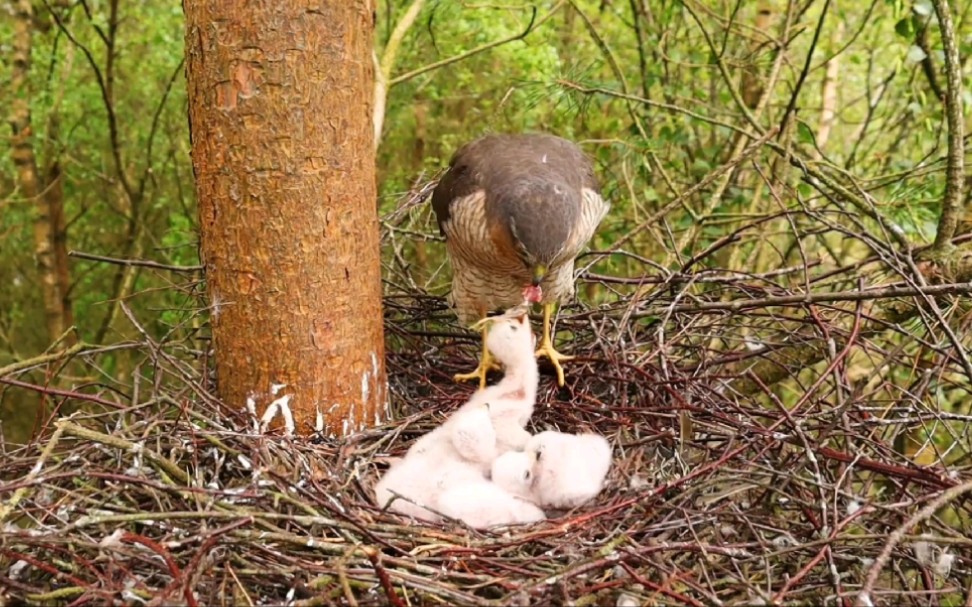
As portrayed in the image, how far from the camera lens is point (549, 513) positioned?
2.40 meters

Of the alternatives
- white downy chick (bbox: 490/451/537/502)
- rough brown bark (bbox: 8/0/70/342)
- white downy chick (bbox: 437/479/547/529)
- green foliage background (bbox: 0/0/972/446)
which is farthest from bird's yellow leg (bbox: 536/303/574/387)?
rough brown bark (bbox: 8/0/70/342)

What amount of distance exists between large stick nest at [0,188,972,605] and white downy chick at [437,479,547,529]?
0.28 feet

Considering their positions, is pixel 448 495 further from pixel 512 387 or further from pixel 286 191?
pixel 286 191

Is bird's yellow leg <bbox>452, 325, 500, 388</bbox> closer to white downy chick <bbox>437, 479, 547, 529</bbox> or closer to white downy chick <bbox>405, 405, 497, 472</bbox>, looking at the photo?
white downy chick <bbox>405, 405, 497, 472</bbox>

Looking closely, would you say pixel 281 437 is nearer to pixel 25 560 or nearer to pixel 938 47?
pixel 25 560

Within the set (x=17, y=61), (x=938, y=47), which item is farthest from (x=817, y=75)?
(x=17, y=61)

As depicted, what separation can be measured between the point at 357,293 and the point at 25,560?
122 centimetres

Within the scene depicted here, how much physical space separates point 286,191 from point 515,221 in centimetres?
88

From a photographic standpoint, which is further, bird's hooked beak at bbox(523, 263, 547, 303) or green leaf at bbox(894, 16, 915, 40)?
green leaf at bbox(894, 16, 915, 40)

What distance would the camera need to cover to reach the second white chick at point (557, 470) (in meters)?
2.32

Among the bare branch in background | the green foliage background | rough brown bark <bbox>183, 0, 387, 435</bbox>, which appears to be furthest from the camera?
the green foliage background

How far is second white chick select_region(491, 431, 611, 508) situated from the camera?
2.32 metres

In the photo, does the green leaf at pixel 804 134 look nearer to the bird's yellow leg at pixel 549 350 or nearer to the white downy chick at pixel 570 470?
the bird's yellow leg at pixel 549 350

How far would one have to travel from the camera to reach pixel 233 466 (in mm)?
2189
